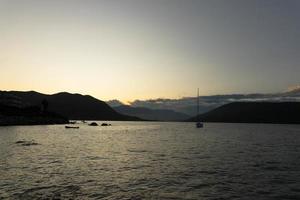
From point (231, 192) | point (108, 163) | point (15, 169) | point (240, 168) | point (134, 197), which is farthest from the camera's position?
point (108, 163)

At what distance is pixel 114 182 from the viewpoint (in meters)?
40.5

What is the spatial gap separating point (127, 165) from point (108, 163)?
415 centimetres

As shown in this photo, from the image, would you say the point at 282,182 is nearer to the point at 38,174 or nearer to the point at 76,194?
the point at 76,194

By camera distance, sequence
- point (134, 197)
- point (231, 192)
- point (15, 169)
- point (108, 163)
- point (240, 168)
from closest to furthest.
Result: point (134, 197) → point (231, 192) → point (15, 169) → point (240, 168) → point (108, 163)

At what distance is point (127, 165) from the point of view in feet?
183

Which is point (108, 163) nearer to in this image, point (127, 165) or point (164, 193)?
point (127, 165)

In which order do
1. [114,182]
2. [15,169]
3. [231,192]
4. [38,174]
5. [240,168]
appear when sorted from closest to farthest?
[231,192] < [114,182] < [38,174] < [15,169] < [240,168]

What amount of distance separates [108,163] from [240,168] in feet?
65.2

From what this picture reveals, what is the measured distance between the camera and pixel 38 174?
4481 centimetres

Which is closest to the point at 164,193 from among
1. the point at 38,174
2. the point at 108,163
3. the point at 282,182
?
the point at 282,182

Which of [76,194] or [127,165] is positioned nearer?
[76,194]

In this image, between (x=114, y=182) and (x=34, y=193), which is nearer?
(x=34, y=193)

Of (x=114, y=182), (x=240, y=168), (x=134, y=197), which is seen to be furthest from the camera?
(x=240, y=168)

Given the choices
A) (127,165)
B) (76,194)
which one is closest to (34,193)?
(76,194)
